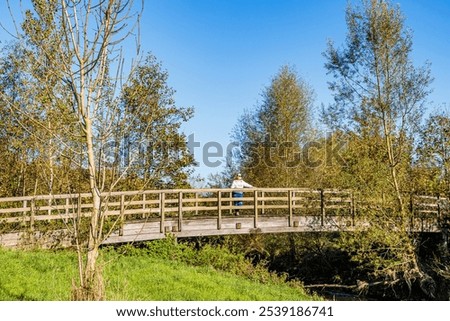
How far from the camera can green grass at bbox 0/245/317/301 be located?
929 centimetres

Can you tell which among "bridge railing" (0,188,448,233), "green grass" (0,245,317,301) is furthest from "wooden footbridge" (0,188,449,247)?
"green grass" (0,245,317,301)

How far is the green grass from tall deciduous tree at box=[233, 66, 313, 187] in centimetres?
1293

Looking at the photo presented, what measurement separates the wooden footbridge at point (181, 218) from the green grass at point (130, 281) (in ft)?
6.32

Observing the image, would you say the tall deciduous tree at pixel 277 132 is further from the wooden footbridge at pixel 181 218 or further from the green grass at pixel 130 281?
the green grass at pixel 130 281

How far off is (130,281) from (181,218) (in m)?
6.61

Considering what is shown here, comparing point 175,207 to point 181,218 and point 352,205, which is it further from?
point 352,205

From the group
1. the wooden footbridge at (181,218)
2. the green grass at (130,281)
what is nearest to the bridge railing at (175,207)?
the wooden footbridge at (181,218)

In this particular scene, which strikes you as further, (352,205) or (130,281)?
(352,205)

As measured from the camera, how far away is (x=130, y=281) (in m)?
11.2

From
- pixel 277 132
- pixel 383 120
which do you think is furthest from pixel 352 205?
pixel 277 132

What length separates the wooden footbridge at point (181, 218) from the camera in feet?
49.6

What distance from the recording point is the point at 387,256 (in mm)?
17297

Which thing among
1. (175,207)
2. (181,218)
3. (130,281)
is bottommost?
(130,281)

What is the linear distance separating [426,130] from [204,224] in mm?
7844
